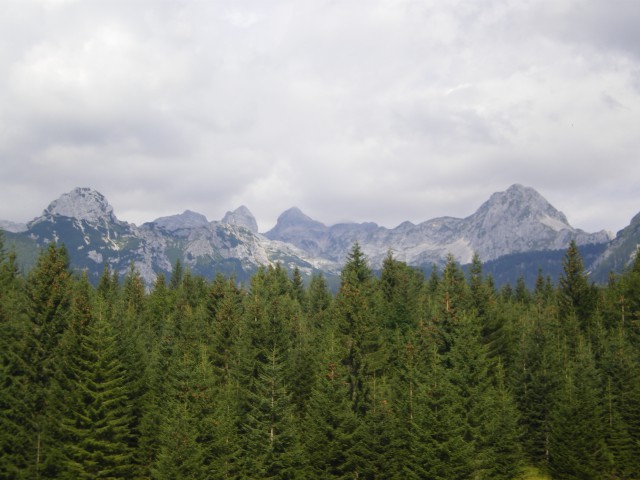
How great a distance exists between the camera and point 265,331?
4897 cm

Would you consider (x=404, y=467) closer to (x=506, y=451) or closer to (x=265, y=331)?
(x=506, y=451)

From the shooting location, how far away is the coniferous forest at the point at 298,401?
39.9 metres

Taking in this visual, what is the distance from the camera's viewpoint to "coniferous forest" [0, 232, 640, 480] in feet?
131

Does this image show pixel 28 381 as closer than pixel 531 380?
Yes

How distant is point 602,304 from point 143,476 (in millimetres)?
69358

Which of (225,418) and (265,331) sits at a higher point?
(265,331)

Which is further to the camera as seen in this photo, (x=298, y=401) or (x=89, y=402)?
(x=298, y=401)

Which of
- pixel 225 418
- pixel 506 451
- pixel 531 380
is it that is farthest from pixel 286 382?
pixel 531 380

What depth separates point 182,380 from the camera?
1710 inches

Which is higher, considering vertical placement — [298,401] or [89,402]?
[89,402]

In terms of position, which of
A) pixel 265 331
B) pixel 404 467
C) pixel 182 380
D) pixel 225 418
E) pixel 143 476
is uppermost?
pixel 265 331

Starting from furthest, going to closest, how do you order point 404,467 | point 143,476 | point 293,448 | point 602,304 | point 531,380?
1. point 602,304
2. point 531,380
3. point 143,476
4. point 293,448
5. point 404,467

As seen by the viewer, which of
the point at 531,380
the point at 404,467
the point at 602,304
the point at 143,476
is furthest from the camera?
the point at 602,304

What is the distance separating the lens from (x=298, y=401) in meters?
53.6
